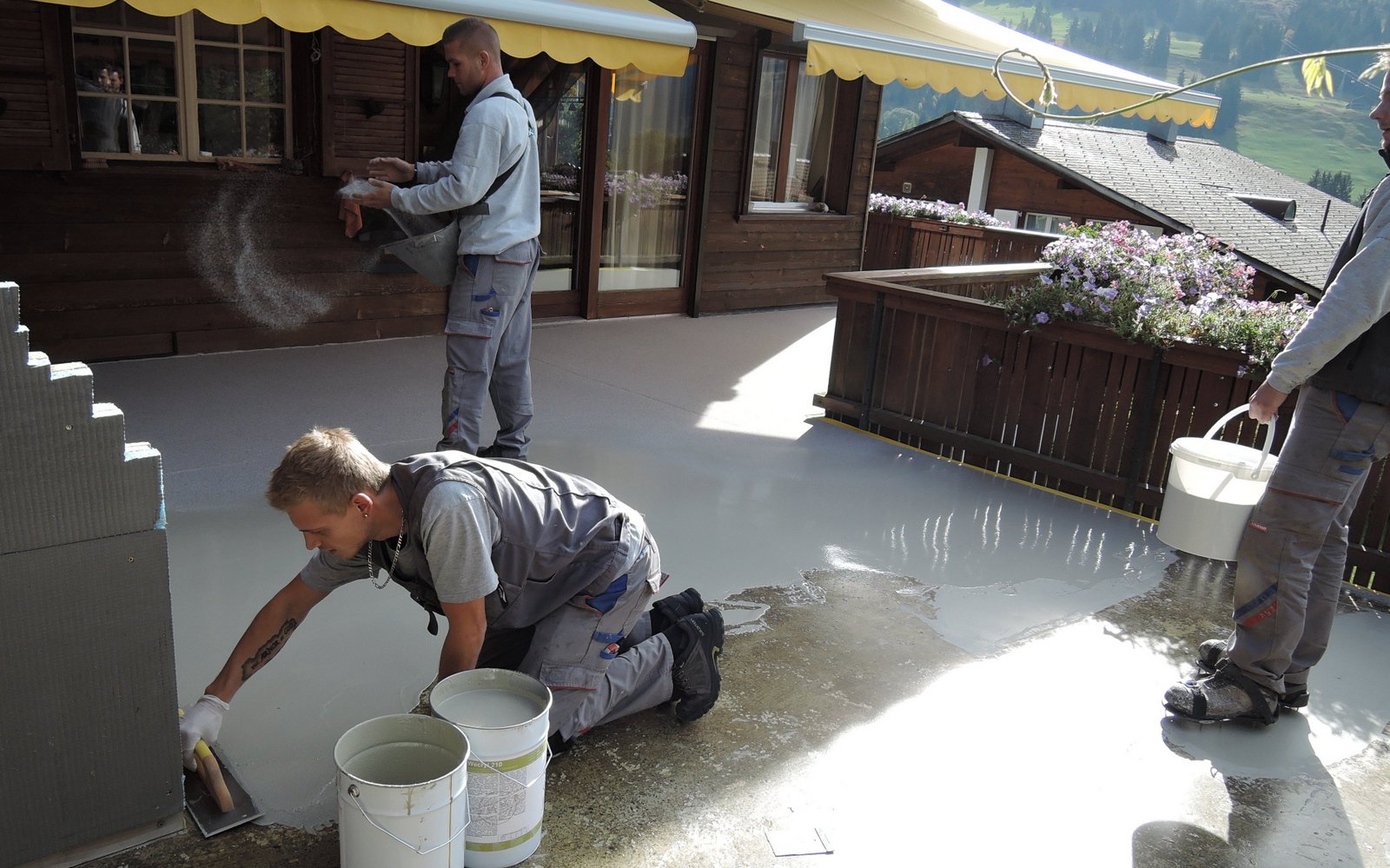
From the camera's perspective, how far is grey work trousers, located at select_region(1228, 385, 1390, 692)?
9.94ft

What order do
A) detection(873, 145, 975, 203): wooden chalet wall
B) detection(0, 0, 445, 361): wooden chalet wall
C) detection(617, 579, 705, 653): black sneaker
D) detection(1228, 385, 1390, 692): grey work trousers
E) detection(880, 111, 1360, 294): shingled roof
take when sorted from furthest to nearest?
1. detection(873, 145, 975, 203): wooden chalet wall
2. detection(880, 111, 1360, 294): shingled roof
3. detection(0, 0, 445, 361): wooden chalet wall
4. detection(617, 579, 705, 653): black sneaker
5. detection(1228, 385, 1390, 692): grey work trousers

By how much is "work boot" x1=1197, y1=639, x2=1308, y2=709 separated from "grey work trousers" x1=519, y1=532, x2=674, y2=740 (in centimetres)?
187

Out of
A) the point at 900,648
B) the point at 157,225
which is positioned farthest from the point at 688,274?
the point at 900,648

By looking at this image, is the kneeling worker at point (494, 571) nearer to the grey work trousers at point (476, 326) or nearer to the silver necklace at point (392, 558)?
the silver necklace at point (392, 558)

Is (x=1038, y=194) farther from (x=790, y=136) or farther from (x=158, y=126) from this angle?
(x=158, y=126)

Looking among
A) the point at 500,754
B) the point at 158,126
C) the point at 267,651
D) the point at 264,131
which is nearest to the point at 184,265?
the point at 158,126

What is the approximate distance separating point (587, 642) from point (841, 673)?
3.41ft

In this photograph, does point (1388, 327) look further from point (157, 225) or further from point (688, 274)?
point (688, 274)

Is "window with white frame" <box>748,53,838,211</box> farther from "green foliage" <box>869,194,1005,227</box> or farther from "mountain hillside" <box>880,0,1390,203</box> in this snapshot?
"mountain hillside" <box>880,0,1390,203</box>

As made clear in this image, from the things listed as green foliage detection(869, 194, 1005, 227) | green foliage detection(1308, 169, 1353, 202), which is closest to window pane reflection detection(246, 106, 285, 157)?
green foliage detection(869, 194, 1005, 227)

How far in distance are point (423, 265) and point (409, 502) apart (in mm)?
2302

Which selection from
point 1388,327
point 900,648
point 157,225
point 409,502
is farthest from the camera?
point 157,225

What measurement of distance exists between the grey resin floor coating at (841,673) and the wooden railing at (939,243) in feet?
20.9

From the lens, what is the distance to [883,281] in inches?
241
